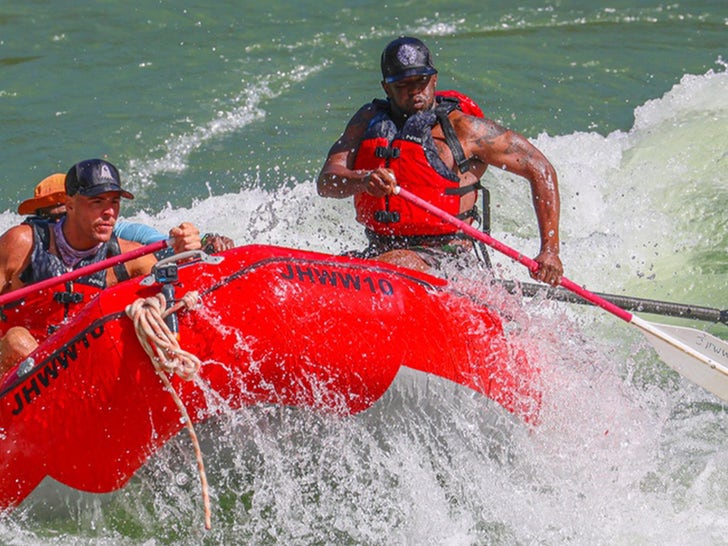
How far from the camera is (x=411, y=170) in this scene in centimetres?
549

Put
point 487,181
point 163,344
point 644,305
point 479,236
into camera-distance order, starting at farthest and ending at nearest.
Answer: point 487,181 < point 644,305 < point 479,236 < point 163,344

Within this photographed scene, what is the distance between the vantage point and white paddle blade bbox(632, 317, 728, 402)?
545 cm

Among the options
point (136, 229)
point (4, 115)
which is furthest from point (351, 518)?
point (4, 115)

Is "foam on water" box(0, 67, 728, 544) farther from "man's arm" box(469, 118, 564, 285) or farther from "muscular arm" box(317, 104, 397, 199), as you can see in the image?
"muscular arm" box(317, 104, 397, 199)

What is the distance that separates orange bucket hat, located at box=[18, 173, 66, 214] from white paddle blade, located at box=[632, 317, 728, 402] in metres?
2.80

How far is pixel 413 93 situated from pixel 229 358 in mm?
1838

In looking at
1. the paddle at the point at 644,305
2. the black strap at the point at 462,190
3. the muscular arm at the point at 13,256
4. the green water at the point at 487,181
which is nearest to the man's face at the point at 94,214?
the muscular arm at the point at 13,256

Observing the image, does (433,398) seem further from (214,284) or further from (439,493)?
(214,284)

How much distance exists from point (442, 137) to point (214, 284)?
5.33ft

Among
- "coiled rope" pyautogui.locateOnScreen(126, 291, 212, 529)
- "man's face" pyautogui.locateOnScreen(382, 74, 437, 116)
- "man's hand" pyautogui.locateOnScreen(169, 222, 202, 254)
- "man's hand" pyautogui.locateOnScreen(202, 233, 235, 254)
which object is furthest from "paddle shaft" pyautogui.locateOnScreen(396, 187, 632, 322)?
"coiled rope" pyautogui.locateOnScreen(126, 291, 212, 529)

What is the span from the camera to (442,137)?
553 cm

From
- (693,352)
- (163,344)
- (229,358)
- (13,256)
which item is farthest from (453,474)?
(13,256)

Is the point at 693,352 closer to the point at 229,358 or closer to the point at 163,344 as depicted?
the point at 229,358

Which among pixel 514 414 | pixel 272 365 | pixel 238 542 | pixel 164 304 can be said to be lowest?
pixel 238 542
